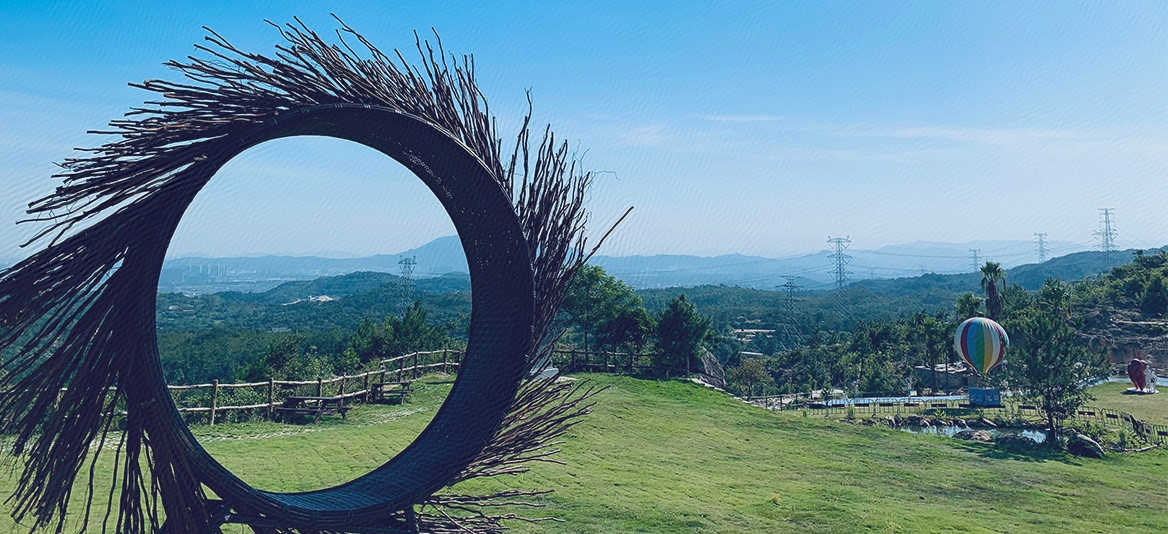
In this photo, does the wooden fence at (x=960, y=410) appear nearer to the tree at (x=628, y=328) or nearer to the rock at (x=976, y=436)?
the rock at (x=976, y=436)

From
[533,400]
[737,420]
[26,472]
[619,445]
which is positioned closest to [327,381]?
[619,445]

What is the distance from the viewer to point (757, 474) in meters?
10.2

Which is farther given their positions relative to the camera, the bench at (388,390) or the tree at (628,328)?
the tree at (628,328)

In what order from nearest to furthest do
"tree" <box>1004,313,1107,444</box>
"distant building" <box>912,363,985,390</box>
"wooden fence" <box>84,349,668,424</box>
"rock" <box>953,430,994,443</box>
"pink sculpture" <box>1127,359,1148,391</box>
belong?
"wooden fence" <box>84,349,668,424</box> → "rock" <box>953,430,994,443</box> → "tree" <box>1004,313,1107,444</box> → "pink sculpture" <box>1127,359,1148,391</box> → "distant building" <box>912,363,985,390</box>

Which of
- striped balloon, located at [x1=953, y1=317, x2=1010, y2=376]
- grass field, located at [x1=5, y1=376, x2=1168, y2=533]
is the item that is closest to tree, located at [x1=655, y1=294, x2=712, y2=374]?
grass field, located at [x1=5, y1=376, x2=1168, y2=533]

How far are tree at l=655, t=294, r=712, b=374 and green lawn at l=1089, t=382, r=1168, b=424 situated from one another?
34.1 ft

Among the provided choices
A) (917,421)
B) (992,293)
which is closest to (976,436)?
(917,421)

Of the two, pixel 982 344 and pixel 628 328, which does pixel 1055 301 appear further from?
pixel 628 328

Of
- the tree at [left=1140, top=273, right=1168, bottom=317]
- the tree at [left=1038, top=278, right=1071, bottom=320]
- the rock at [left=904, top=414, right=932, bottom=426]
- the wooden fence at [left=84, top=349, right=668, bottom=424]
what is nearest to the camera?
the wooden fence at [left=84, top=349, right=668, bottom=424]

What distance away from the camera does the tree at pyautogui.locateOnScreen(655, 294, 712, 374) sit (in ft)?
66.7

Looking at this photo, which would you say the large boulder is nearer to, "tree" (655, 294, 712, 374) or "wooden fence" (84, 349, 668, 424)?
"tree" (655, 294, 712, 374)

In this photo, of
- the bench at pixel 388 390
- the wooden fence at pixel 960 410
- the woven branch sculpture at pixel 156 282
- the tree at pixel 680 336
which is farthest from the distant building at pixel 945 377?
the woven branch sculpture at pixel 156 282

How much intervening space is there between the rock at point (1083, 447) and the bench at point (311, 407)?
14333 mm

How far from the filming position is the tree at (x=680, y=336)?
20344 millimetres
